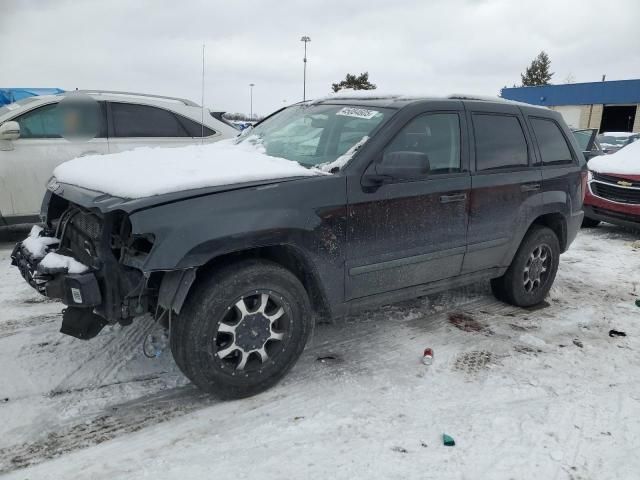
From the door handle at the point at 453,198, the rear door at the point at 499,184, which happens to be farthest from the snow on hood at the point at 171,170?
the rear door at the point at 499,184

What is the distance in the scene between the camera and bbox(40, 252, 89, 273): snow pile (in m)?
2.69

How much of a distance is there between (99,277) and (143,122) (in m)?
4.38

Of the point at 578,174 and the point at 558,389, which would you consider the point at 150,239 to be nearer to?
the point at 558,389

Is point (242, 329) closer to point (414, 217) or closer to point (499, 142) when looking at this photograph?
point (414, 217)

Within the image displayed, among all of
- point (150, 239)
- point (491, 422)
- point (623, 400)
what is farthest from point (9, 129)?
point (623, 400)

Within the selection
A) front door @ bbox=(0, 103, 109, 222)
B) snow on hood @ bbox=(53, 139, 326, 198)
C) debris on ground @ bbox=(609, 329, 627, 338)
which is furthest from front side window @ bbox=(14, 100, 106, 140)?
debris on ground @ bbox=(609, 329, 627, 338)

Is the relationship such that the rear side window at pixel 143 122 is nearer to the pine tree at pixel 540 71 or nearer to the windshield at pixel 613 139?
the windshield at pixel 613 139

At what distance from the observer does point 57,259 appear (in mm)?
2764

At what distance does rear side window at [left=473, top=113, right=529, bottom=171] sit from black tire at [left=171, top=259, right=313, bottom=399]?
6.30ft

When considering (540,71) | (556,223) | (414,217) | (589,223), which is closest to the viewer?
(414,217)

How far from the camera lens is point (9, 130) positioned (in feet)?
18.7

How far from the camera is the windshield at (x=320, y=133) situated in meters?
3.37

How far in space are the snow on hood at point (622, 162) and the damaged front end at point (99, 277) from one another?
7541 mm

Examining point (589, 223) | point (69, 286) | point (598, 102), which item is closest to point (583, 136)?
point (589, 223)
